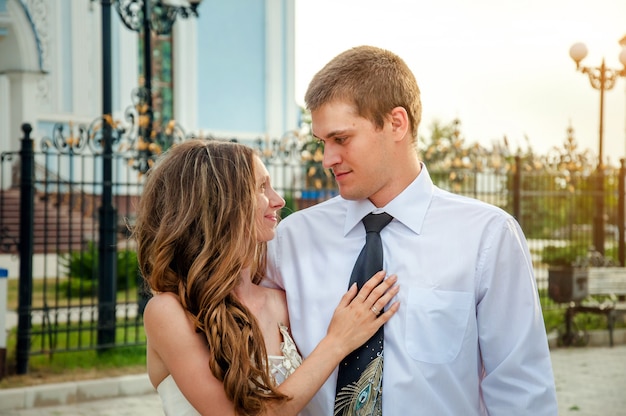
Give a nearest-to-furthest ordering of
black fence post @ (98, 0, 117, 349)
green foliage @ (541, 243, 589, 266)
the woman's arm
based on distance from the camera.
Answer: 1. the woman's arm
2. black fence post @ (98, 0, 117, 349)
3. green foliage @ (541, 243, 589, 266)

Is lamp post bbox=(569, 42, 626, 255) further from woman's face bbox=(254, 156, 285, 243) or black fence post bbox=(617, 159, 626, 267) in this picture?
woman's face bbox=(254, 156, 285, 243)

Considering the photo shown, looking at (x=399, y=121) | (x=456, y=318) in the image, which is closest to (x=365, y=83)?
(x=399, y=121)

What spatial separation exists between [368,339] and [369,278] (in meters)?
0.19

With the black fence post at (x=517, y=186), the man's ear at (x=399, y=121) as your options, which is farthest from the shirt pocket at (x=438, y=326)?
the black fence post at (x=517, y=186)

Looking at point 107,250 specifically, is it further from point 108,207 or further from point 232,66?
point 232,66

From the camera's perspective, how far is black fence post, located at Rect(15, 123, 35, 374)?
8.59 meters

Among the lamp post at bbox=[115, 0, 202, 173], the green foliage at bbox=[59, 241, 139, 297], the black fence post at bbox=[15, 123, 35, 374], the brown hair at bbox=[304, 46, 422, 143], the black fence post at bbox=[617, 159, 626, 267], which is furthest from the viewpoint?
the black fence post at bbox=[617, 159, 626, 267]

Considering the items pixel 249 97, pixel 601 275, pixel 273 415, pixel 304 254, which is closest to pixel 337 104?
pixel 304 254

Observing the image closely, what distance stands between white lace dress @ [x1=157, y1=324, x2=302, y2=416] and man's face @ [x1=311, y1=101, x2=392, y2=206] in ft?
1.73

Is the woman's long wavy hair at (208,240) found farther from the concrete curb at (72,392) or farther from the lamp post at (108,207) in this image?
the lamp post at (108,207)

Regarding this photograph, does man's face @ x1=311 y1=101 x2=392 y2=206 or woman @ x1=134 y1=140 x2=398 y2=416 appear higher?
man's face @ x1=311 y1=101 x2=392 y2=206

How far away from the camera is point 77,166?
21.0 m

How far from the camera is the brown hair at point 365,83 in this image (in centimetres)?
284

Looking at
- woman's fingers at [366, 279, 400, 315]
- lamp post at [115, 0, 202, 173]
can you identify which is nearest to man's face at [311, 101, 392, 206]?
woman's fingers at [366, 279, 400, 315]
